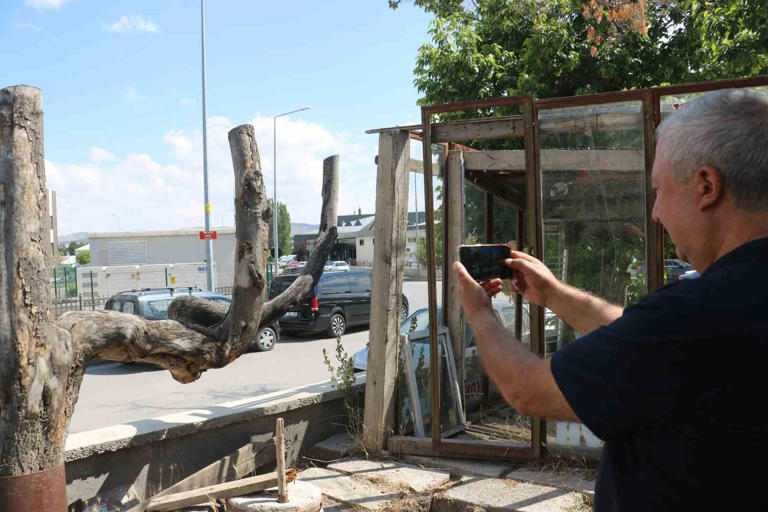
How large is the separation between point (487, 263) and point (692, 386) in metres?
1.07

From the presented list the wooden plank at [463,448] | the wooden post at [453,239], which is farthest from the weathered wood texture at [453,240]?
the wooden plank at [463,448]

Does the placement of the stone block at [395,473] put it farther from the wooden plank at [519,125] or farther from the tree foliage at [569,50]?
the tree foliage at [569,50]

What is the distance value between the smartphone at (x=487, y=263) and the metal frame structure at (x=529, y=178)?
122 inches

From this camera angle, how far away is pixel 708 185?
50.5 inches

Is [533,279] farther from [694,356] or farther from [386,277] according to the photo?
[386,277]

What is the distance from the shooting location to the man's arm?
4.43 ft

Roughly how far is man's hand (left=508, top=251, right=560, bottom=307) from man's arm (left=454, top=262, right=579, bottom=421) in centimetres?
46

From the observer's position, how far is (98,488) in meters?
4.57

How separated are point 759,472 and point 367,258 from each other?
6905 centimetres

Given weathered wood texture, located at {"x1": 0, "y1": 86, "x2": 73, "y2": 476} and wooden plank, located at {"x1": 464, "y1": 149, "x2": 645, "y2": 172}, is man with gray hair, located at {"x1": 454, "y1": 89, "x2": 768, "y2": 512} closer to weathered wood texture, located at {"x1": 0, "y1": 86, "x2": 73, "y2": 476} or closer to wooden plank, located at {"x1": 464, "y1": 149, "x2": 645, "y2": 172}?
weathered wood texture, located at {"x1": 0, "y1": 86, "x2": 73, "y2": 476}

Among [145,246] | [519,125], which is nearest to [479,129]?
[519,125]

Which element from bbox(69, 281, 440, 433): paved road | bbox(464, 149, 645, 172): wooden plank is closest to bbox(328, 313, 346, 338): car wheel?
bbox(69, 281, 440, 433): paved road

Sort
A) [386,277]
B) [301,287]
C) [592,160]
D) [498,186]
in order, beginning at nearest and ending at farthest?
[301,287]
[592,160]
[386,277]
[498,186]

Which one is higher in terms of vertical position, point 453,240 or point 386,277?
point 453,240
